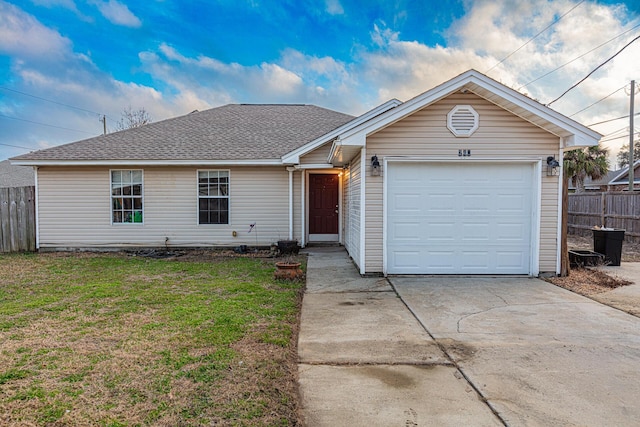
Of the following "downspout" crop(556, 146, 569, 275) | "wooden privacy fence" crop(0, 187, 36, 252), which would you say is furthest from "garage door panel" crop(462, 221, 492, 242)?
"wooden privacy fence" crop(0, 187, 36, 252)

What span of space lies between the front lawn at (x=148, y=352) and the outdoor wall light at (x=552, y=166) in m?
5.31

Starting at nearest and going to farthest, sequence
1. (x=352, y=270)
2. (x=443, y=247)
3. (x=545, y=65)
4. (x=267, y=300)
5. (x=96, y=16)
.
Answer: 1. (x=267, y=300)
2. (x=443, y=247)
3. (x=352, y=270)
4. (x=96, y=16)
5. (x=545, y=65)

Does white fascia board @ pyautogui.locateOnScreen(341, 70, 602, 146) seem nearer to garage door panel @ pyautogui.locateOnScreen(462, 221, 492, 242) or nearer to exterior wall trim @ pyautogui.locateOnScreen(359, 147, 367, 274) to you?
exterior wall trim @ pyautogui.locateOnScreen(359, 147, 367, 274)

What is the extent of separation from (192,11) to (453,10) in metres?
8.54

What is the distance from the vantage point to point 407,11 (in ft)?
40.1

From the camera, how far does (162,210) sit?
11.1 m

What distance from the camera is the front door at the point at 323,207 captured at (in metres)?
12.1

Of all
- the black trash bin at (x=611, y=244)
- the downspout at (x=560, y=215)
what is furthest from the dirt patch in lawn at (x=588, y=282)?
the black trash bin at (x=611, y=244)

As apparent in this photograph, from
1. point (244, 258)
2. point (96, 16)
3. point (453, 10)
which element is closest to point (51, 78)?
point (96, 16)

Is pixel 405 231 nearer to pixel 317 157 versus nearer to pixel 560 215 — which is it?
pixel 560 215

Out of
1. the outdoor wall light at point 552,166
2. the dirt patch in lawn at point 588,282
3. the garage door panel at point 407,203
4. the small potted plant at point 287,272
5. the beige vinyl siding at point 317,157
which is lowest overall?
the dirt patch in lawn at point 588,282

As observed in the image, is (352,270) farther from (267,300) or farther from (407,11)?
(407,11)

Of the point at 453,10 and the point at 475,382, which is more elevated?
the point at 453,10

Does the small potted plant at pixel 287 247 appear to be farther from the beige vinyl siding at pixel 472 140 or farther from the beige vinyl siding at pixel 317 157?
the beige vinyl siding at pixel 472 140
